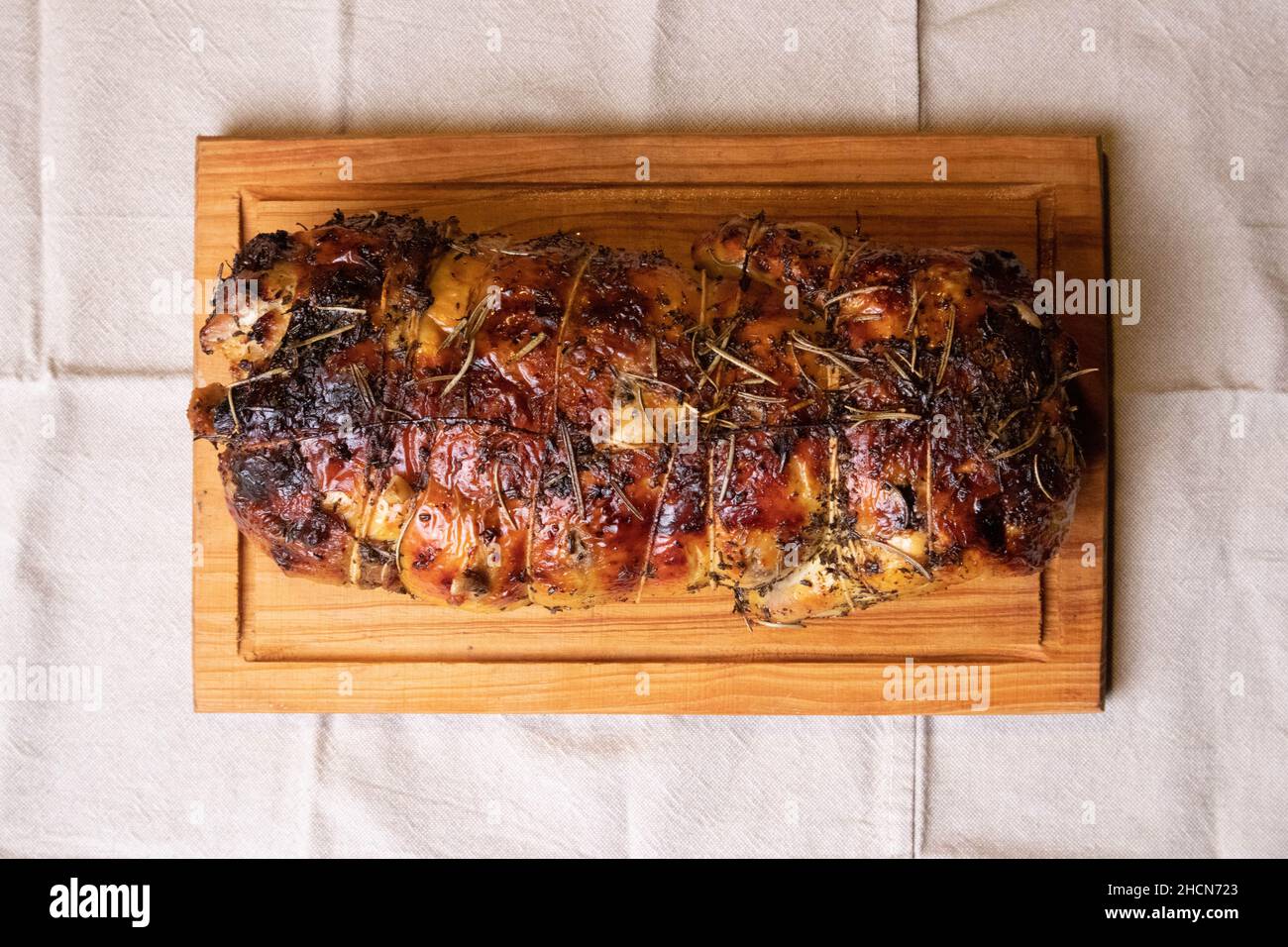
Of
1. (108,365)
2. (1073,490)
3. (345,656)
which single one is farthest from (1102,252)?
(108,365)

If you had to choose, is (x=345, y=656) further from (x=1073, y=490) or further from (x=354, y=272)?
(x=1073, y=490)
